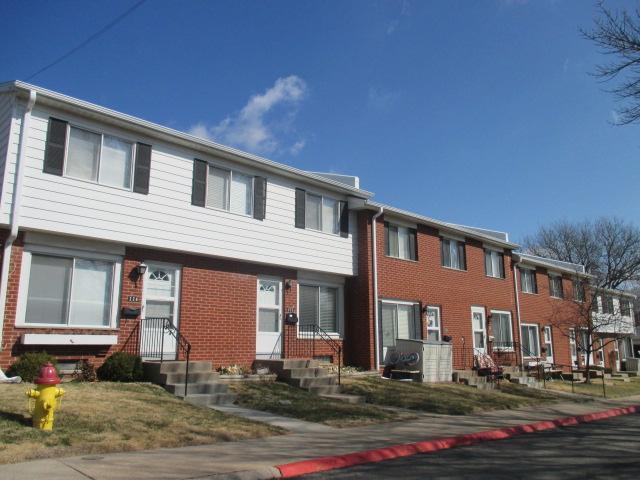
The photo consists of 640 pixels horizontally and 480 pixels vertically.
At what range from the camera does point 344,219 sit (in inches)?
742

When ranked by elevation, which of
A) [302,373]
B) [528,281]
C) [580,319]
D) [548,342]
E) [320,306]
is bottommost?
[302,373]

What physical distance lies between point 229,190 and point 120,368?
18.2 feet

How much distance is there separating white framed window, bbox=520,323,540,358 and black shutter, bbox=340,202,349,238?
12589mm

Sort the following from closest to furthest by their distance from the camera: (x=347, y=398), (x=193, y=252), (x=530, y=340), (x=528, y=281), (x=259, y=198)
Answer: (x=347, y=398) < (x=193, y=252) < (x=259, y=198) < (x=530, y=340) < (x=528, y=281)

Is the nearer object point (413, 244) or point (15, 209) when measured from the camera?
point (15, 209)

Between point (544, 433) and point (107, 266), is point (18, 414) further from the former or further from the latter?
point (544, 433)

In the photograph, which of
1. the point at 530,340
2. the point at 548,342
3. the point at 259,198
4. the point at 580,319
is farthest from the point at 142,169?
the point at 580,319

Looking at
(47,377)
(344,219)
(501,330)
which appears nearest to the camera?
(47,377)

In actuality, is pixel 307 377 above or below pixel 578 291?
below

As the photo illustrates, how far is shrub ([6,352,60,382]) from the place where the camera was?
11203 mm

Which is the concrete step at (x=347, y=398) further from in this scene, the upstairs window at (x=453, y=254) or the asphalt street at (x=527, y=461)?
the upstairs window at (x=453, y=254)

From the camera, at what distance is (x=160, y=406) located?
10.4 metres

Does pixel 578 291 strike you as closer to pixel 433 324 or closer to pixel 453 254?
pixel 453 254

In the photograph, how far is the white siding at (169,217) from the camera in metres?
12.1
